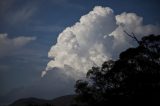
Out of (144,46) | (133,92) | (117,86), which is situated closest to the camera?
(133,92)

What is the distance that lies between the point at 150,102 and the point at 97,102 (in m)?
16.1

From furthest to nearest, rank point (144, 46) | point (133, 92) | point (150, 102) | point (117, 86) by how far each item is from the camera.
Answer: point (117, 86) → point (144, 46) → point (133, 92) → point (150, 102)

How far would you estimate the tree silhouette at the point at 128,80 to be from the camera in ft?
173

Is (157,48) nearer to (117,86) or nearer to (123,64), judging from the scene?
(123,64)

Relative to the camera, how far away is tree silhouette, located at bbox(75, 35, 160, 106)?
5266cm

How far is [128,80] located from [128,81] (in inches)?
10.0

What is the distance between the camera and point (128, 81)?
2282 inches

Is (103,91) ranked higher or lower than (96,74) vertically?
lower

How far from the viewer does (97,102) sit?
61.7m

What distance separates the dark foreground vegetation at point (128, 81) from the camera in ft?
172

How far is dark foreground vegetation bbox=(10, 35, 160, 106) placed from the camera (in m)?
52.4

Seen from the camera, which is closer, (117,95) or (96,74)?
(117,95)

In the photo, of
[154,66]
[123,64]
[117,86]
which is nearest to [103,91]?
[117,86]

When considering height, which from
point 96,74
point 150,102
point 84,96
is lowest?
point 150,102
